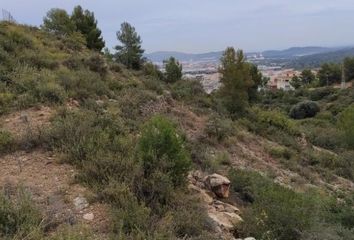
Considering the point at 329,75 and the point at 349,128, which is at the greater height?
the point at 349,128

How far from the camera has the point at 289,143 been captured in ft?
48.8

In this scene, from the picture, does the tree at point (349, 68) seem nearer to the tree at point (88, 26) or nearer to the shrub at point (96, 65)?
the tree at point (88, 26)

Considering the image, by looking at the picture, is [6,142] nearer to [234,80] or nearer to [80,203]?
[80,203]

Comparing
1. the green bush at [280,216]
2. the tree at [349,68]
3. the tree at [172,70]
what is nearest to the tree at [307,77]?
the tree at [349,68]

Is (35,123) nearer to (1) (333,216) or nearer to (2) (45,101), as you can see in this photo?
(2) (45,101)

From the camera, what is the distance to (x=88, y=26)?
2447cm

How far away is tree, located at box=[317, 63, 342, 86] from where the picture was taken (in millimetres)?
58250

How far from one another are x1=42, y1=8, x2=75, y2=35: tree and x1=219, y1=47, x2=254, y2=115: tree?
8.34m

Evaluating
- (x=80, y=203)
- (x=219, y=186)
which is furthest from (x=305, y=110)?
(x=80, y=203)

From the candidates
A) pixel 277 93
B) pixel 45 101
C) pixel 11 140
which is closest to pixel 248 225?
pixel 11 140

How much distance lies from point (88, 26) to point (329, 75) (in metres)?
43.6

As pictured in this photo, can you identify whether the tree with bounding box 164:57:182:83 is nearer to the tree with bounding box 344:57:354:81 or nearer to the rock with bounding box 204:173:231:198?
the rock with bounding box 204:173:231:198

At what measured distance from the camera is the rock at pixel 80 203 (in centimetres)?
450

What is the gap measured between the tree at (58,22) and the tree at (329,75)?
44954 mm
